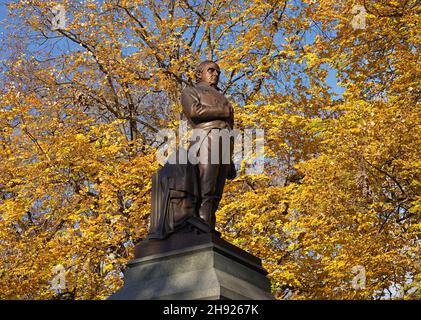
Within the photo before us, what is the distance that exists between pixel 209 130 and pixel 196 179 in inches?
25.5

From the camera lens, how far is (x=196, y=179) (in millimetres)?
7984

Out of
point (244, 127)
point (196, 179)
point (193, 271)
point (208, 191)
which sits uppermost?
point (244, 127)

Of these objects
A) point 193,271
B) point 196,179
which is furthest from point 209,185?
point 193,271

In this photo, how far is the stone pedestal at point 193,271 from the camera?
22.2ft

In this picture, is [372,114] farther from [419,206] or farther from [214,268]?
[214,268]

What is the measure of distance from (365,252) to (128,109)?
9767mm

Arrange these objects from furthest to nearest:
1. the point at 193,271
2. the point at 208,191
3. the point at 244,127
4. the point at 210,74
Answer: the point at 244,127
the point at 210,74
the point at 208,191
the point at 193,271

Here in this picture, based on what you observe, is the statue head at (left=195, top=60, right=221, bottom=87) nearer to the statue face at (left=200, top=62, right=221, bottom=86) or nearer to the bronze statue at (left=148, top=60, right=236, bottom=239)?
the statue face at (left=200, top=62, right=221, bottom=86)

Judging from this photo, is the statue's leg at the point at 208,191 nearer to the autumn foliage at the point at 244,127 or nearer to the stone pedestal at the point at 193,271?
the stone pedestal at the point at 193,271

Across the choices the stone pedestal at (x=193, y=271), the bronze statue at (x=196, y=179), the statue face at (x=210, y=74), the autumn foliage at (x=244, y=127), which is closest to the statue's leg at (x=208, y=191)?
the bronze statue at (x=196, y=179)

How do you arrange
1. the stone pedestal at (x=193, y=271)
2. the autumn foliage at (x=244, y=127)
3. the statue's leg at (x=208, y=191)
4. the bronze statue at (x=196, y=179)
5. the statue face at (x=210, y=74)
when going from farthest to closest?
the autumn foliage at (x=244, y=127), the statue face at (x=210, y=74), the statue's leg at (x=208, y=191), the bronze statue at (x=196, y=179), the stone pedestal at (x=193, y=271)

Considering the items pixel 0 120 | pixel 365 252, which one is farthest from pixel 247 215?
pixel 0 120

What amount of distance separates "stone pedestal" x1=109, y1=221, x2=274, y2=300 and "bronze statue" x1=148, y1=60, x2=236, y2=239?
21cm

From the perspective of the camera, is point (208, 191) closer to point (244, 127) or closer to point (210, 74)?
point (210, 74)
